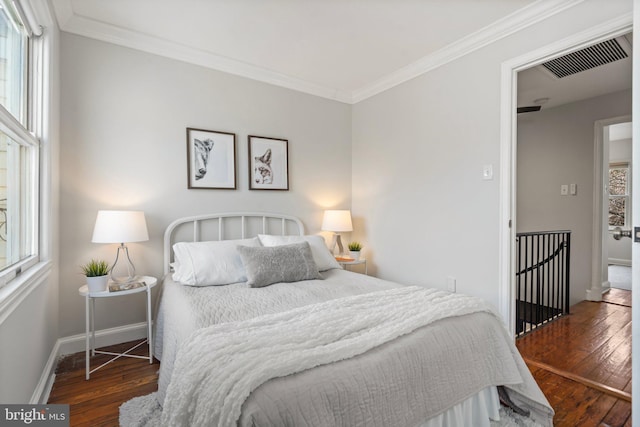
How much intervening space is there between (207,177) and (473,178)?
2.34 meters

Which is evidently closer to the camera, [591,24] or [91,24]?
[591,24]

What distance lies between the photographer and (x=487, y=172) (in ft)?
8.37

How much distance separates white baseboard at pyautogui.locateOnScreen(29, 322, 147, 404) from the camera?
184 centimetres

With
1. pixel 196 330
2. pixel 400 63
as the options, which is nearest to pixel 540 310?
pixel 400 63

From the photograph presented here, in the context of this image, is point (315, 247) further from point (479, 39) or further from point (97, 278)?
point (479, 39)

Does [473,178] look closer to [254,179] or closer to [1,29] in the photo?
[254,179]

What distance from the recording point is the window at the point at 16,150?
146 cm

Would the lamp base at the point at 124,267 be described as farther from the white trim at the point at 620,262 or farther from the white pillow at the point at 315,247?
the white trim at the point at 620,262

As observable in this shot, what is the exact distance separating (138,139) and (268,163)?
3.85ft

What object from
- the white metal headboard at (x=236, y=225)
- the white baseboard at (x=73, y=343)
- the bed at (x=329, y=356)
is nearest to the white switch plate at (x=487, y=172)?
the bed at (x=329, y=356)

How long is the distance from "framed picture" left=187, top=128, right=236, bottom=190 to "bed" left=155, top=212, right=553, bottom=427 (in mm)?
962

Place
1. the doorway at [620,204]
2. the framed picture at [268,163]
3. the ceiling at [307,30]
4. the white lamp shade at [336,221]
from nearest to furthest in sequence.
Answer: the ceiling at [307,30], the framed picture at [268,163], the white lamp shade at [336,221], the doorway at [620,204]

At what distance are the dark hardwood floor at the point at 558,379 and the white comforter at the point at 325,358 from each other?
1.53 ft

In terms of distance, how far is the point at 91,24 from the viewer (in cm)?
240
